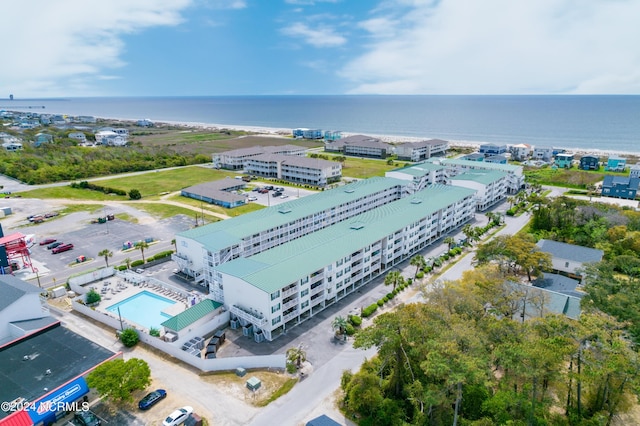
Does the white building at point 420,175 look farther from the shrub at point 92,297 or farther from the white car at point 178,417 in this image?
the white car at point 178,417

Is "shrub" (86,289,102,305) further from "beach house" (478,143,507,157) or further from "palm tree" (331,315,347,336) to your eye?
"beach house" (478,143,507,157)

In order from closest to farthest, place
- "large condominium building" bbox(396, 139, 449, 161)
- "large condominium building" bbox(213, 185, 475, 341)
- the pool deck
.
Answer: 1. "large condominium building" bbox(213, 185, 475, 341)
2. the pool deck
3. "large condominium building" bbox(396, 139, 449, 161)

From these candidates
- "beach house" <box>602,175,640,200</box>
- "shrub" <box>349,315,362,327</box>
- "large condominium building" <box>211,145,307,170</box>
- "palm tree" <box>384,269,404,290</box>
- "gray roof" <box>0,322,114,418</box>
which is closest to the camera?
"gray roof" <box>0,322,114,418</box>

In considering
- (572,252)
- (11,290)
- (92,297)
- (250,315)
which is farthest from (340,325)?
(572,252)

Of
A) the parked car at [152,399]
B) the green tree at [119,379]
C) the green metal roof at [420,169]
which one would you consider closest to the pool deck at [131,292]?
the green tree at [119,379]

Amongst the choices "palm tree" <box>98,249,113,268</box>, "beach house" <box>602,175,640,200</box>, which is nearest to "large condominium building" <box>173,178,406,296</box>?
"palm tree" <box>98,249,113,268</box>

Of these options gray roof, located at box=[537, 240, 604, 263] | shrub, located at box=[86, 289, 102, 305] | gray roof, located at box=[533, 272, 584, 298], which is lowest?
shrub, located at box=[86, 289, 102, 305]

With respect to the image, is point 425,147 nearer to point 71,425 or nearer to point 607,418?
point 607,418
